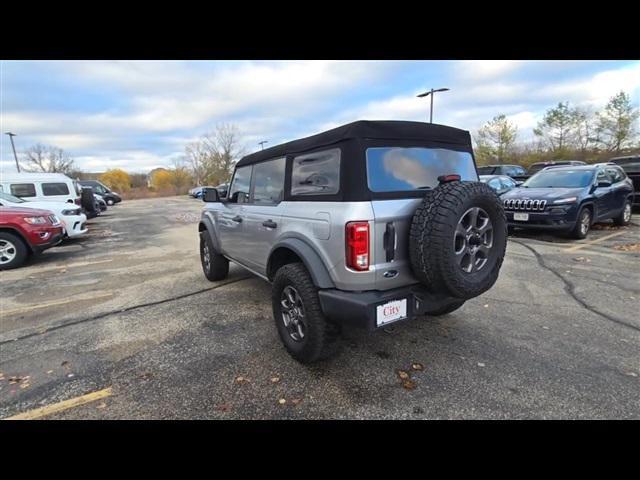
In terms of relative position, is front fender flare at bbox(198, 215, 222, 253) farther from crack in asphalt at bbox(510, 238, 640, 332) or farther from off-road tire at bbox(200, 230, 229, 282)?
crack in asphalt at bbox(510, 238, 640, 332)

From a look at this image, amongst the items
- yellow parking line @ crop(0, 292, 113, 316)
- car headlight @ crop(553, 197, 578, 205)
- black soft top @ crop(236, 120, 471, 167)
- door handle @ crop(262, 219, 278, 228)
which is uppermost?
black soft top @ crop(236, 120, 471, 167)

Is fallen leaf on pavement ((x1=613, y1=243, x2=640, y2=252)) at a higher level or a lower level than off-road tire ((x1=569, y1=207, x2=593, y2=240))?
lower

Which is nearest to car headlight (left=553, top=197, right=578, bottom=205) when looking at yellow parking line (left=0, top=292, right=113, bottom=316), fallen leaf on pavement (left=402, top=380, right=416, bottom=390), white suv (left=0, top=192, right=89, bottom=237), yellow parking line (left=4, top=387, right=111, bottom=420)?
fallen leaf on pavement (left=402, top=380, right=416, bottom=390)

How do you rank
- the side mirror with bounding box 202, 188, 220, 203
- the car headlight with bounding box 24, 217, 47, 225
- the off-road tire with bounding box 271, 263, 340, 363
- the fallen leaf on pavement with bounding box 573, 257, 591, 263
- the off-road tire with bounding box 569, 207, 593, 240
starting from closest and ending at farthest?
the off-road tire with bounding box 271, 263, 340, 363
the side mirror with bounding box 202, 188, 220, 203
the fallen leaf on pavement with bounding box 573, 257, 591, 263
the car headlight with bounding box 24, 217, 47, 225
the off-road tire with bounding box 569, 207, 593, 240

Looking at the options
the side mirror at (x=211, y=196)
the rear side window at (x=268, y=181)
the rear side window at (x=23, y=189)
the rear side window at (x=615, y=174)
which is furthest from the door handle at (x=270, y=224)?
the rear side window at (x=23, y=189)

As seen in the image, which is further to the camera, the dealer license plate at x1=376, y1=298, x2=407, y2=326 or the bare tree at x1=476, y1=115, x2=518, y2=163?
the bare tree at x1=476, y1=115, x2=518, y2=163

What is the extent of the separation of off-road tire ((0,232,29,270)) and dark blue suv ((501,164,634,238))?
34.5 ft

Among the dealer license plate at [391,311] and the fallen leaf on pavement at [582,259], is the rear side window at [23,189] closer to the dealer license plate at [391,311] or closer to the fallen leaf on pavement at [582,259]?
the dealer license plate at [391,311]

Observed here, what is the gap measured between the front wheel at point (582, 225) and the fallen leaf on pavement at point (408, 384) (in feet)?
22.1

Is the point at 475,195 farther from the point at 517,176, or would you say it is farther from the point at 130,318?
the point at 517,176

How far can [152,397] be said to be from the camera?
2.45 m

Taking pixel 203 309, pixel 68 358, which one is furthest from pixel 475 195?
pixel 68 358

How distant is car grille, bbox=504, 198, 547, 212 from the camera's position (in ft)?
23.6

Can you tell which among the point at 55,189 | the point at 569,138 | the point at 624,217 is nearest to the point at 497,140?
the point at 569,138
